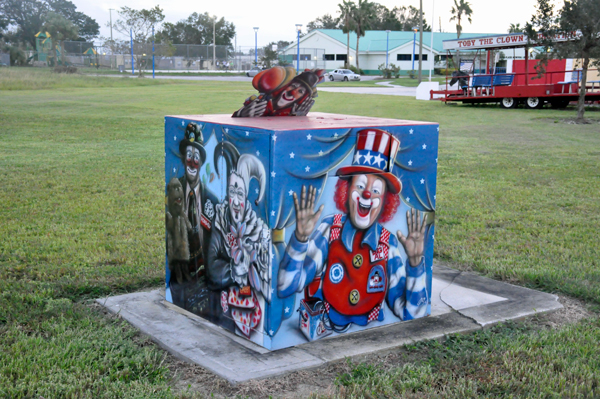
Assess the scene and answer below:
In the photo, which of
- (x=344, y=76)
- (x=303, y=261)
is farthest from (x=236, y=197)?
(x=344, y=76)

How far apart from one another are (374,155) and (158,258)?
2.48 meters

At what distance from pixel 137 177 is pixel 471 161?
5.94 metres

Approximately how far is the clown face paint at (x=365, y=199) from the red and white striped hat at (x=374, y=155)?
0.16 feet

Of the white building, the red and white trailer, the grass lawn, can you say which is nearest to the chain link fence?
the white building

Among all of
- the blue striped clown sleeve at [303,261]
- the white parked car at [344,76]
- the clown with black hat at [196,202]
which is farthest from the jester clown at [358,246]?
the white parked car at [344,76]

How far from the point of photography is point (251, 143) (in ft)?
11.3

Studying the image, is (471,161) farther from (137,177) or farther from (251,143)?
(251,143)

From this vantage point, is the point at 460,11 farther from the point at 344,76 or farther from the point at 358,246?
the point at 358,246

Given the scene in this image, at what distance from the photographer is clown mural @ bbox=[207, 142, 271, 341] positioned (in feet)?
11.3

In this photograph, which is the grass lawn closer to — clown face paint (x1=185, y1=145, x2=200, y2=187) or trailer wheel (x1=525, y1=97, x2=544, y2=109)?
clown face paint (x1=185, y1=145, x2=200, y2=187)

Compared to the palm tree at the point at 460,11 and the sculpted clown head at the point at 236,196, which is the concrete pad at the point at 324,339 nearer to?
the sculpted clown head at the point at 236,196

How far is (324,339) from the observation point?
367 cm

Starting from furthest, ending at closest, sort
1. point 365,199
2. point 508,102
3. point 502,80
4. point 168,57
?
point 168,57, point 502,80, point 508,102, point 365,199

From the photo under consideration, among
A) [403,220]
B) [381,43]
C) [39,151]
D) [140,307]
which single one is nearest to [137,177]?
[39,151]
